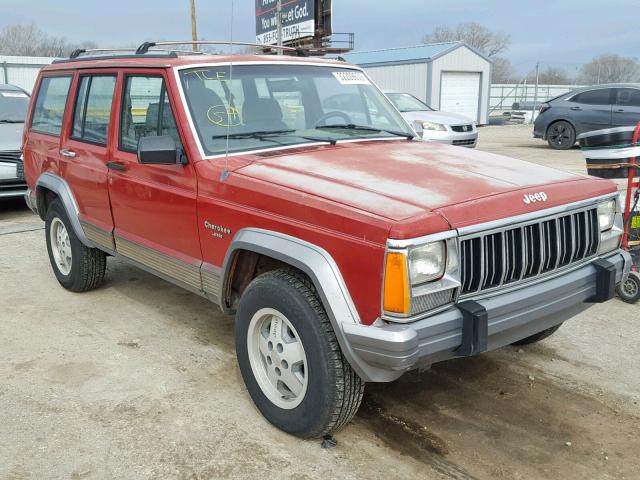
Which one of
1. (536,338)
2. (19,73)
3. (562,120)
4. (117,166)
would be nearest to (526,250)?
(536,338)

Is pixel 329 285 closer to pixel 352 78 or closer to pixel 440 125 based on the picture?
pixel 352 78

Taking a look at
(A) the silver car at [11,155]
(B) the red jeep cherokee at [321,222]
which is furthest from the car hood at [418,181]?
(A) the silver car at [11,155]

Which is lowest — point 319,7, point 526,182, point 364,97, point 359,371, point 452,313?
point 359,371

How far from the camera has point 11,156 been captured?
877 centimetres

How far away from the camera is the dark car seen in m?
14.8

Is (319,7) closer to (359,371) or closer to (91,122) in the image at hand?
(91,122)

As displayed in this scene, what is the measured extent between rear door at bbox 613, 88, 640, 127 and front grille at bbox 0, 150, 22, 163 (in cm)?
1253

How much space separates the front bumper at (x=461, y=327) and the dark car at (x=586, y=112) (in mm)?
12779

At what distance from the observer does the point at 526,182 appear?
3.26 metres

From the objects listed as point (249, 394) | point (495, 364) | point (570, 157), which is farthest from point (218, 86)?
point (570, 157)

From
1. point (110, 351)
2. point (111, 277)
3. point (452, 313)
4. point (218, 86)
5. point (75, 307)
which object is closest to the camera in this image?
point (452, 313)

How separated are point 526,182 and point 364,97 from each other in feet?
5.82

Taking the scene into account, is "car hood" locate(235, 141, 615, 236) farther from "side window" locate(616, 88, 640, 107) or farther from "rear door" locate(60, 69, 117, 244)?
"side window" locate(616, 88, 640, 107)

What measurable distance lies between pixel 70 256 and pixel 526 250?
13.1 ft
